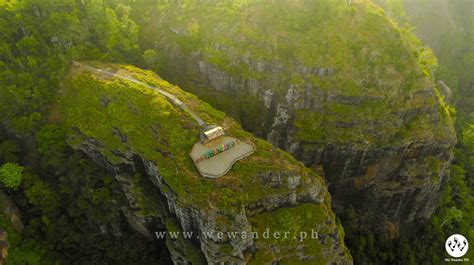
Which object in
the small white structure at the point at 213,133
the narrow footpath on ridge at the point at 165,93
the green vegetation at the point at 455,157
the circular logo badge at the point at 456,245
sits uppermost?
the narrow footpath on ridge at the point at 165,93

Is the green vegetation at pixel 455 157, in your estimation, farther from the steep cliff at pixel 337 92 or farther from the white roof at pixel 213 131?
the white roof at pixel 213 131

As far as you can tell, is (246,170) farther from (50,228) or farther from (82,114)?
(50,228)

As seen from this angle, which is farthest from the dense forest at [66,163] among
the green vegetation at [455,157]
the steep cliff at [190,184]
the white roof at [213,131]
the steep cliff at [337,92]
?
the white roof at [213,131]

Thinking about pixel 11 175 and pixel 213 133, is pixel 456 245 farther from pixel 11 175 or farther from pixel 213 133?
pixel 11 175

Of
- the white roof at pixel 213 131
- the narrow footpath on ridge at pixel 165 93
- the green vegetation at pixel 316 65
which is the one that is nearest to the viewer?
the white roof at pixel 213 131

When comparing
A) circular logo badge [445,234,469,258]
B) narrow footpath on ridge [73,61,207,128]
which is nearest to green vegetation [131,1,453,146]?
narrow footpath on ridge [73,61,207,128]

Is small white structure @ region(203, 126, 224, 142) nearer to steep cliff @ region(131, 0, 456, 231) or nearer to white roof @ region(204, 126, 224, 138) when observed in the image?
white roof @ region(204, 126, 224, 138)
